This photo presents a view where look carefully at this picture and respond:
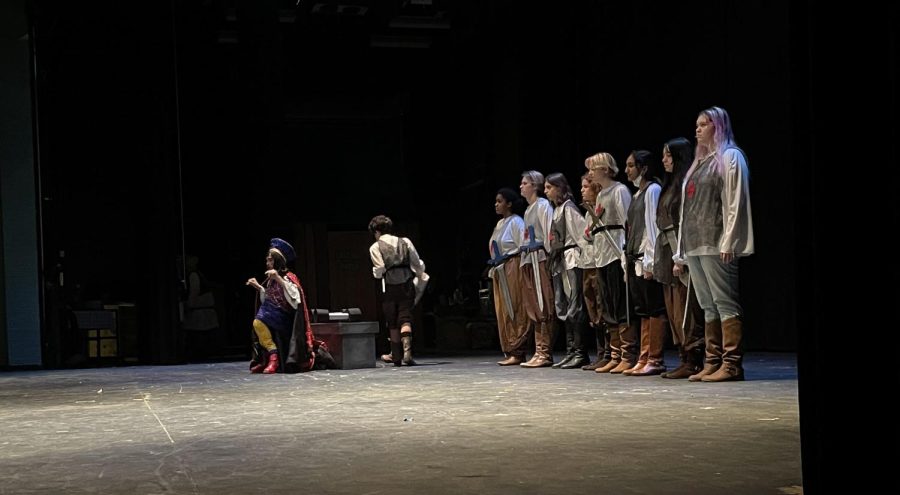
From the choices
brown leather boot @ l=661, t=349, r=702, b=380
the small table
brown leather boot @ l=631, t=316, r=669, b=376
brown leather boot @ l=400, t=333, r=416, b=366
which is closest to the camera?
brown leather boot @ l=661, t=349, r=702, b=380

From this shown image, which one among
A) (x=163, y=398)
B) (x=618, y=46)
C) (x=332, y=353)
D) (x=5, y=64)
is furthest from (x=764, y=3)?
(x=5, y=64)

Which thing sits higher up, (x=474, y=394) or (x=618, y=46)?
(x=618, y=46)

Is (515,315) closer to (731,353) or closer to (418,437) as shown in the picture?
(731,353)

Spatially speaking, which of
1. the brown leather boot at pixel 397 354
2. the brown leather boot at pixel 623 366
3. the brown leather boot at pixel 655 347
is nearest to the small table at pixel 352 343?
the brown leather boot at pixel 397 354

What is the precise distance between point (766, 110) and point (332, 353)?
156 inches

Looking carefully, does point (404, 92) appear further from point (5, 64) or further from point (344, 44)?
point (5, 64)

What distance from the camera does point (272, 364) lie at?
8.41 metres

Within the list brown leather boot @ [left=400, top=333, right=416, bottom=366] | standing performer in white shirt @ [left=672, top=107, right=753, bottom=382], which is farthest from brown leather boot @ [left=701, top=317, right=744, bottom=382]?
brown leather boot @ [left=400, top=333, right=416, bottom=366]

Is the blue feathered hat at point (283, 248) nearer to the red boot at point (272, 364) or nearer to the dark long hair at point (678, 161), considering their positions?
the red boot at point (272, 364)

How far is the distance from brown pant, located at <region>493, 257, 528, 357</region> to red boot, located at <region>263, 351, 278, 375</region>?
5.78ft

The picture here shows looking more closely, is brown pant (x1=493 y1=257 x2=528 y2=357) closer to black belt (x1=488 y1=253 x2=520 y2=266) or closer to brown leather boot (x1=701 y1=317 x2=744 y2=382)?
black belt (x1=488 y1=253 x2=520 y2=266)

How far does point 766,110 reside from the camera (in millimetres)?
8555

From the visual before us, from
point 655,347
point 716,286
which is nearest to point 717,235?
point 716,286

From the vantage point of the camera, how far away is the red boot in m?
8.38
